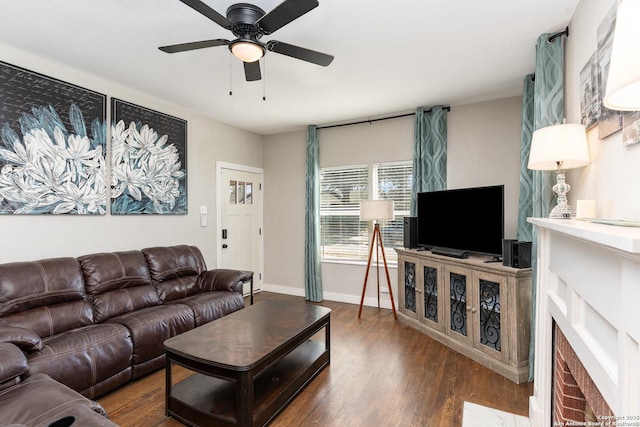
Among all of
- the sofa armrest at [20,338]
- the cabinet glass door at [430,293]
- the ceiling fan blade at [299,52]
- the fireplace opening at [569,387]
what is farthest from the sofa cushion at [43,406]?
the cabinet glass door at [430,293]

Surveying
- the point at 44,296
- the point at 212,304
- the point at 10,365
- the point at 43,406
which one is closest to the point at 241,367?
the point at 43,406

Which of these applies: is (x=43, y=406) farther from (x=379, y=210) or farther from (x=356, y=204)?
(x=356, y=204)

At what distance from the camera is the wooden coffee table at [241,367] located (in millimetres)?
1811

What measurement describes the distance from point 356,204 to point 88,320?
3384 millimetres

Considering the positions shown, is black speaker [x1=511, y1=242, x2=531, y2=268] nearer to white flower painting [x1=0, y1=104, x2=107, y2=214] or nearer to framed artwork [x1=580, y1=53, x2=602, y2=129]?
framed artwork [x1=580, y1=53, x2=602, y2=129]

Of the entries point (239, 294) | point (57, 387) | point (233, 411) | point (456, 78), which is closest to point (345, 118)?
point (456, 78)

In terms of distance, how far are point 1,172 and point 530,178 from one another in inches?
173

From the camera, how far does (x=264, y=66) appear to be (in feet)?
9.29

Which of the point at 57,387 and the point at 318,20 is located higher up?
the point at 318,20

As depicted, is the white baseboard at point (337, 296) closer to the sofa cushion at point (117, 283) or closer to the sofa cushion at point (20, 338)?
the sofa cushion at point (117, 283)

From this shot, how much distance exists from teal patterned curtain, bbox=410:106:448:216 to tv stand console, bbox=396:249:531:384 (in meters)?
0.87

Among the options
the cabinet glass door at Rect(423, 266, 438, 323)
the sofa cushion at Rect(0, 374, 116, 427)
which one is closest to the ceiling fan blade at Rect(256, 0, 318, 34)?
the sofa cushion at Rect(0, 374, 116, 427)

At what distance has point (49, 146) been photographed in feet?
8.88

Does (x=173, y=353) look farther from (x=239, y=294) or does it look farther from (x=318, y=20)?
(x=318, y=20)
